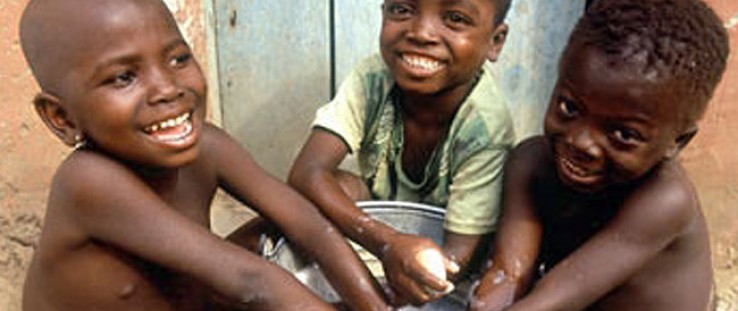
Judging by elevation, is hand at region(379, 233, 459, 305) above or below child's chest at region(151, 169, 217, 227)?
below

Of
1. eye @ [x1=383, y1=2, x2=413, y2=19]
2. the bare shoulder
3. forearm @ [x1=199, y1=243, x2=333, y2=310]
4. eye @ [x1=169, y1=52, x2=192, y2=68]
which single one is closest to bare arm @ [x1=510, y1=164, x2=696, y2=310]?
the bare shoulder

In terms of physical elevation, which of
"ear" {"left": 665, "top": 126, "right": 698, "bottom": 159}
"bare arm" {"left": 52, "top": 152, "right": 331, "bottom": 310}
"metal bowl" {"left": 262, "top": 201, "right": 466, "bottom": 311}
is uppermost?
"ear" {"left": 665, "top": 126, "right": 698, "bottom": 159}

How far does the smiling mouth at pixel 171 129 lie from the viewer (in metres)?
1.52

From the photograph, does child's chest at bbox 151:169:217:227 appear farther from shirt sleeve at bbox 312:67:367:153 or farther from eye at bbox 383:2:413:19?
eye at bbox 383:2:413:19

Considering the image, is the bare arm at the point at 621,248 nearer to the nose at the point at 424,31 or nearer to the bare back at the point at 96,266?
the nose at the point at 424,31

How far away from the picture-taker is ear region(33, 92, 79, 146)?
1.50 m

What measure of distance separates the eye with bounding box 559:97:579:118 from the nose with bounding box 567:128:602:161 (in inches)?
1.5

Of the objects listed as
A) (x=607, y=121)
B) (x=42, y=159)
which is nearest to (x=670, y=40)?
(x=607, y=121)

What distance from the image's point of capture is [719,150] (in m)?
2.22

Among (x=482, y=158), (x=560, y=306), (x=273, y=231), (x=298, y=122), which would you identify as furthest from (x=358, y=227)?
(x=298, y=122)

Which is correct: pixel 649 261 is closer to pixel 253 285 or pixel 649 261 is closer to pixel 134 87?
pixel 253 285

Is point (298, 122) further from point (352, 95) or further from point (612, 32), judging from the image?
point (612, 32)

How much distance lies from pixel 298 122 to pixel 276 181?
796 mm

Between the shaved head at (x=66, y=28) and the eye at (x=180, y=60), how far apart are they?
0.08 metres
